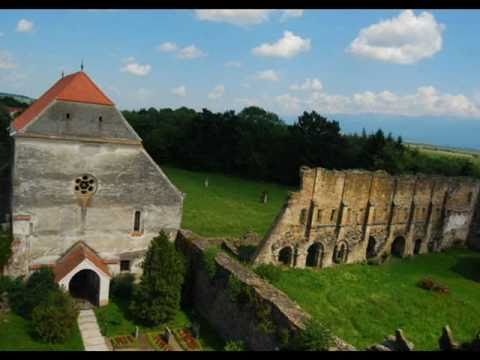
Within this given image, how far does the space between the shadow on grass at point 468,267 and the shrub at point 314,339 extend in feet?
64.8

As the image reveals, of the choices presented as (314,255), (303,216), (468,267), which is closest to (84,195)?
(303,216)

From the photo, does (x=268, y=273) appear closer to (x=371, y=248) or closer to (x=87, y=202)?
(x=87, y=202)

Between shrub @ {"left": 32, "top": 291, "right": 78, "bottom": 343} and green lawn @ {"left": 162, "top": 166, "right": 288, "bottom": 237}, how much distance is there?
16.0 m

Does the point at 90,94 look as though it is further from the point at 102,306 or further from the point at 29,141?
the point at 102,306

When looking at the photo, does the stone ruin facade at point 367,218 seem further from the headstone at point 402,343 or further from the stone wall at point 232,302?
the headstone at point 402,343

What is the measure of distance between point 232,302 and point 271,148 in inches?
1854

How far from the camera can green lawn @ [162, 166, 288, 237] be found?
121 feet

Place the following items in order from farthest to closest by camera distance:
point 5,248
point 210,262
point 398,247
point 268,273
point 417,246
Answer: point 417,246 → point 398,247 → point 268,273 → point 210,262 → point 5,248

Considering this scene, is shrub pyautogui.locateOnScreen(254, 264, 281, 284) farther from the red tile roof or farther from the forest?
the forest

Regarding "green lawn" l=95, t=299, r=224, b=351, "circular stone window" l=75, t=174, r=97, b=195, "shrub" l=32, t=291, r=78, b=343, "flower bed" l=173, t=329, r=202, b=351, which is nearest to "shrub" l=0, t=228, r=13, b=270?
"shrub" l=32, t=291, r=78, b=343

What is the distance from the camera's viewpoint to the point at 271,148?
6456 cm

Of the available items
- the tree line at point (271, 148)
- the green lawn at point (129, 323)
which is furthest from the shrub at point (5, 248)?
the tree line at point (271, 148)
